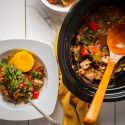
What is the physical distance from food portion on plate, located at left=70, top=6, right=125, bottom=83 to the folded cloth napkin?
3.9 inches

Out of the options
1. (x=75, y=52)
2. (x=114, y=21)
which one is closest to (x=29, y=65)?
(x=75, y=52)

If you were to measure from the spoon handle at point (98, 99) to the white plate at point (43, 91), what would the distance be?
7.5 inches

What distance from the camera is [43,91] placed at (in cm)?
115

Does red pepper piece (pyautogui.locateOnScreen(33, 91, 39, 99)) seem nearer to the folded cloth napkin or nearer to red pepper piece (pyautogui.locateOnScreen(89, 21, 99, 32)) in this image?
the folded cloth napkin

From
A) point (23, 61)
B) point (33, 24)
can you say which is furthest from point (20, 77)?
point (33, 24)

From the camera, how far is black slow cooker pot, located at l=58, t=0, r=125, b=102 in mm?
981

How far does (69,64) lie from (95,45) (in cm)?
12

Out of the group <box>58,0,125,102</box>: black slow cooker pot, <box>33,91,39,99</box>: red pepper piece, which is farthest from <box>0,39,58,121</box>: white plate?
<box>58,0,125,102</box>: black slow cooker pot

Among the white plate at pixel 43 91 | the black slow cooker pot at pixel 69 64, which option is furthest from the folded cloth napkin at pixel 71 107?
the black slow cooker pot at pixel 69 64

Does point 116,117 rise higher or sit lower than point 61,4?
lower

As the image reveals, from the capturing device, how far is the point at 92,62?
1071mm

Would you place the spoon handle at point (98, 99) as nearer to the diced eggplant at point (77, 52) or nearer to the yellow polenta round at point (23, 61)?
the diced eggplant at point (77, 52)

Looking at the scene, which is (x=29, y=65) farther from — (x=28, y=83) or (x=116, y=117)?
(x=116, y=117)

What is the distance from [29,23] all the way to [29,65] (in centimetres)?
13
